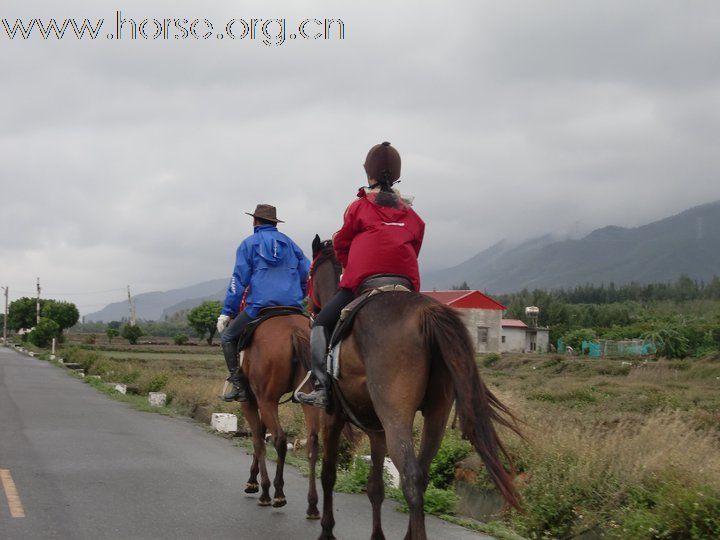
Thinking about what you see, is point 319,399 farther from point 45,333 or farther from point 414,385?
point 45,333

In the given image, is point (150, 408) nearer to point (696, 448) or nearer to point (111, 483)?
point (111, 483)

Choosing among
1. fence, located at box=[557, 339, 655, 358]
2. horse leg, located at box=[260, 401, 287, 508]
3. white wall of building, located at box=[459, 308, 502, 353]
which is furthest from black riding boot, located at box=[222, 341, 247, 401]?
white wall of building, located at box=[459, 308, 502, 353]

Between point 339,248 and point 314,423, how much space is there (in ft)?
7.76

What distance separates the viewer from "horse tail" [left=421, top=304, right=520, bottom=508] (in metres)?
4.68

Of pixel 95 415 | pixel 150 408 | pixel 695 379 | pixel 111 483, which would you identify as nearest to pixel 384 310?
pixel 111 483

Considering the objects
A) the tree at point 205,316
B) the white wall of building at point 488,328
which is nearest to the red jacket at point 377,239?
the white wall of building at point 488,328

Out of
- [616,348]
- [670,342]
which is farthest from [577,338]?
[670,342]

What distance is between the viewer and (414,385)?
193 inches

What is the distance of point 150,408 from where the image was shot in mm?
17109

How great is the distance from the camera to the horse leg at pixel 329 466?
5953mm

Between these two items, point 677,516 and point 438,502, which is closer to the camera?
point 677,516

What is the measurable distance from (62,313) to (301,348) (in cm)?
8572

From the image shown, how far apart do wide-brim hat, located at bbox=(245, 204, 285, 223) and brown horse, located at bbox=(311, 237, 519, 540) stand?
349cm

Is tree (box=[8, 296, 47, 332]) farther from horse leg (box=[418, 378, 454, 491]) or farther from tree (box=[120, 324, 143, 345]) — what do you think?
horse leg (box=[418, 378, 454, 491])
